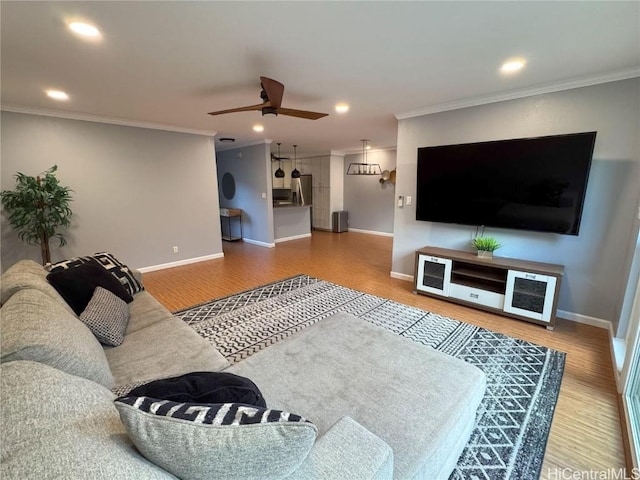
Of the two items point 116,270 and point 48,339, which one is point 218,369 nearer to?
point 48,339

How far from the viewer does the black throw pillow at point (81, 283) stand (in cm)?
191

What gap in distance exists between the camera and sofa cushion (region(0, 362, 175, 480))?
1.92ft

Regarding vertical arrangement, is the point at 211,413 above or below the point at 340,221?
above

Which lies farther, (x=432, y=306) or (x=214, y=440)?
(x=432, y=306)

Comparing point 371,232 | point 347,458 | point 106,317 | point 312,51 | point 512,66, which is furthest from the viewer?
point 371,232

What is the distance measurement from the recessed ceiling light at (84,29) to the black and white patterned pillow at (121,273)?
1.73 meters

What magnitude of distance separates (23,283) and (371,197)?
743cm

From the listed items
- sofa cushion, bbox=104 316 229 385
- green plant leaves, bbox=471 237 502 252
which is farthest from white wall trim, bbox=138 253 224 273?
green plant leaves, bbox=471 237 502 252

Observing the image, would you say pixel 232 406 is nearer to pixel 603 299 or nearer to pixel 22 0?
pixel 22 0

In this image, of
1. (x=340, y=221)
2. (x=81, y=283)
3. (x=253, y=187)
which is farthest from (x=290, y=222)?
(x=81, y=283)

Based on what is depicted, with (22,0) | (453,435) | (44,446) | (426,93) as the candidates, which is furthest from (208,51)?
(453,435)

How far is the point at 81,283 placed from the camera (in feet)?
6.57

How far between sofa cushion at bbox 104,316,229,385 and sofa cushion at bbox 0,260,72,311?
454 mm

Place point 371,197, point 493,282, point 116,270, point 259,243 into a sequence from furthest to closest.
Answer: point 371,197, point 259,243, point 493,282, point 116,270
